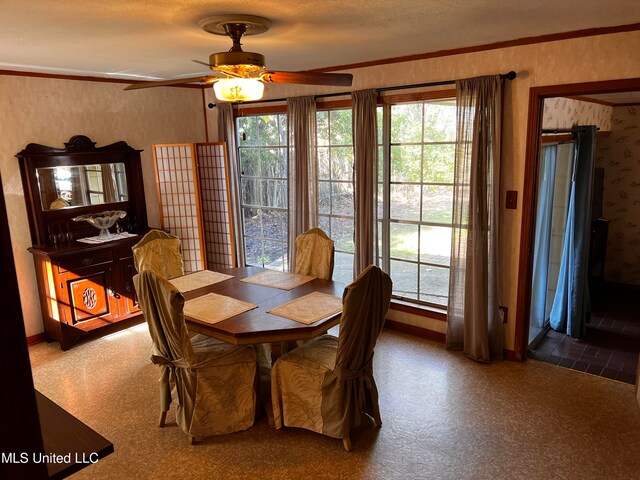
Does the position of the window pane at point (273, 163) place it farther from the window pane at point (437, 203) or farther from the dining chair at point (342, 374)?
the dining chair at point (342, 374)

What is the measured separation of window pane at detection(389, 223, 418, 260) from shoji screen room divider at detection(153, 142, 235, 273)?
76.7 inches

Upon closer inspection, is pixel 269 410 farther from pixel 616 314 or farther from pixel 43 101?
pixel 616 314

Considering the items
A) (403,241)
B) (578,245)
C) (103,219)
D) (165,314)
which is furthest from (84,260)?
(578,245)

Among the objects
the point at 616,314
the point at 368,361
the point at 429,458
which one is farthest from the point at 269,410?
the point at 616,314

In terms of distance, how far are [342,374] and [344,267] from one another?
217 centimetres

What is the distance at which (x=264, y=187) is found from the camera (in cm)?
529

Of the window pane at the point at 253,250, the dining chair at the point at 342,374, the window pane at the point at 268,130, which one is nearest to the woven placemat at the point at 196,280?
the dining chair at the point at 342,374

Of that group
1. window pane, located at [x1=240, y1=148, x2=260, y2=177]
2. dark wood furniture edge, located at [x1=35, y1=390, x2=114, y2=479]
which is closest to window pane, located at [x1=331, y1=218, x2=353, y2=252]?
window pane, located at [x1=240, y1=148, x2=260, y2=177]

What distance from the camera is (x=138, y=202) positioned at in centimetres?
505

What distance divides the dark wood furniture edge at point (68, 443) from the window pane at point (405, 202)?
328 cm

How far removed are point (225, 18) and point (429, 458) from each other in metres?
2.73

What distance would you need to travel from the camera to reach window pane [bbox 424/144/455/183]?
391 centimetres

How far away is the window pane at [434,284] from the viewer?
4148 mm

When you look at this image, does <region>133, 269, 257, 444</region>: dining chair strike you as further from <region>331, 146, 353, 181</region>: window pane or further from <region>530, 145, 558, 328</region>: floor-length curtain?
<region>530, 145, 558, 328</region>: floor-length curtain
